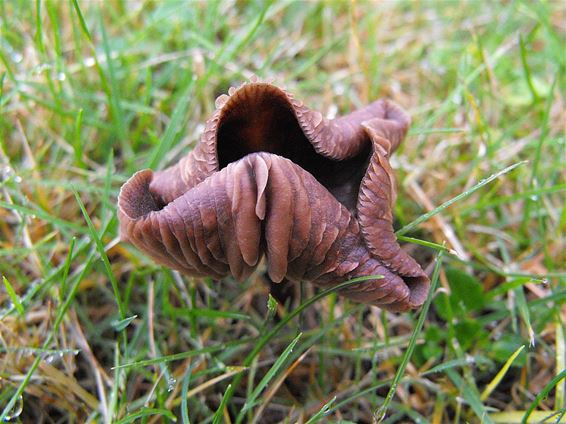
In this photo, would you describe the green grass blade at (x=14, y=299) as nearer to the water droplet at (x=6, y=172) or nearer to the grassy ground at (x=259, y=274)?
the grassy ground at (x=259, y=274)

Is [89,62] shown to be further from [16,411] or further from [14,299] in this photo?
[16,411]

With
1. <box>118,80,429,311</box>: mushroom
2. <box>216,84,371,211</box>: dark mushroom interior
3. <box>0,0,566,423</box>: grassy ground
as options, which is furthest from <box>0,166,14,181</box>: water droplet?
<box>216,84,371,211</box>: dark mushroom interior

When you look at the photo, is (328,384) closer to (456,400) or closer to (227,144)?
(456,400)

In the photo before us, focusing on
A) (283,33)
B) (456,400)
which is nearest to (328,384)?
(456,400)

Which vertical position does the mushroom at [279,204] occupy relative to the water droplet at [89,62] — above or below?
below

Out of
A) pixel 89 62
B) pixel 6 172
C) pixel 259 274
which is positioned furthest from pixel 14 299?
pixel 89 62

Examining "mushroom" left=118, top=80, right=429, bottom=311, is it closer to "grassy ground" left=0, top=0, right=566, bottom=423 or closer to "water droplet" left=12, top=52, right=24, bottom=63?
"grassy ground" left=0, top=0, right=566, bottom=423

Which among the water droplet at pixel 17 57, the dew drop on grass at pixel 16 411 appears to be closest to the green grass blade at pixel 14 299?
the dew drop on grass at pixel 16 411
